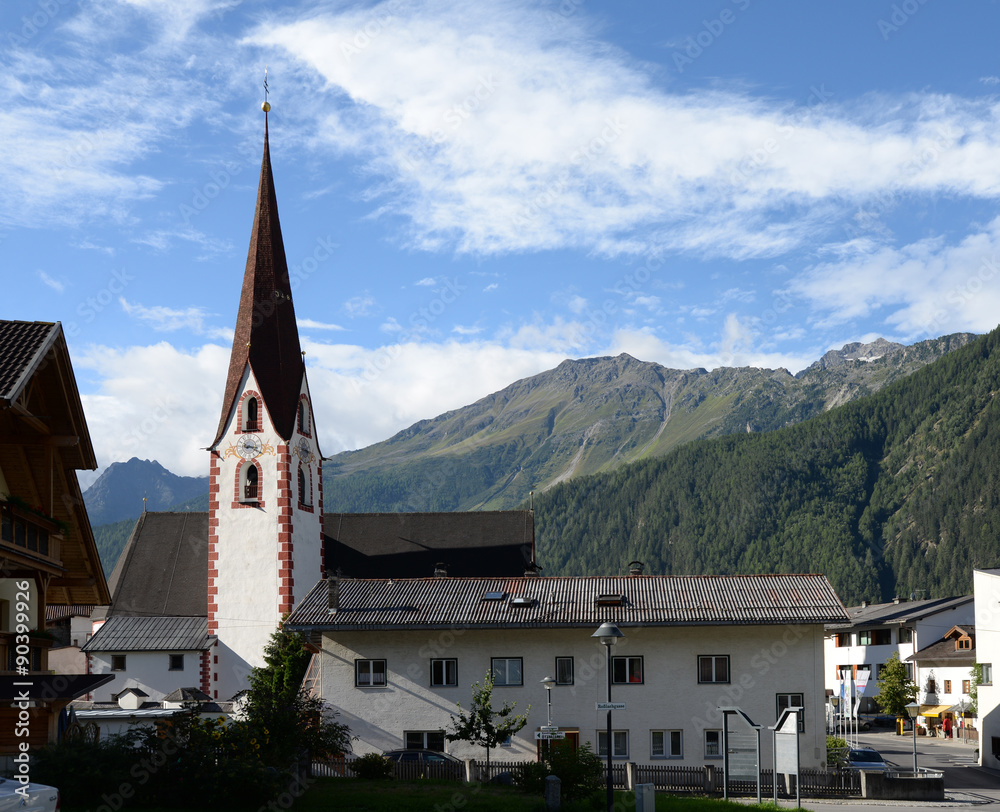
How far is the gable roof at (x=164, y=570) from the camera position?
6028 centimetres

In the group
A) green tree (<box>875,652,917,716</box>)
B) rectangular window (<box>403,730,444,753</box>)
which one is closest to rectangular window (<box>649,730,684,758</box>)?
rectangular window (<box>403,730,444,753</box>)

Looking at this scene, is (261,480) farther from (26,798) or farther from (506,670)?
(26,798)

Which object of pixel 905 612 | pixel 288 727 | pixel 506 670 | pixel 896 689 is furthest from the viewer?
pixel 905 612

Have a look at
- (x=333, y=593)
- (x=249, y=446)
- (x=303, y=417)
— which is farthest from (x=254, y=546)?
(x=333, y=593)

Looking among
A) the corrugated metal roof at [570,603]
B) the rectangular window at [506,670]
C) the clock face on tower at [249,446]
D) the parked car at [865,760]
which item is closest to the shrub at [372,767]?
the corrugated metal roof at [570,603]

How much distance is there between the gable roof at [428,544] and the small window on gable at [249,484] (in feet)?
26.8

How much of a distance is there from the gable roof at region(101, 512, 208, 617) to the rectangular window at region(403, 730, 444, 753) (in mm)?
23206

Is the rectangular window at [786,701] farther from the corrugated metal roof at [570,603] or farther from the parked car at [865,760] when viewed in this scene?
the parked car at [865,760]

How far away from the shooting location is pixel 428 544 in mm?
63031

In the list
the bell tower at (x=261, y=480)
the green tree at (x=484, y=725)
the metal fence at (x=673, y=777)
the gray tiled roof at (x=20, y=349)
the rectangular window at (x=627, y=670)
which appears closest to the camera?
the gray tiled roof at (x=20, y=349)

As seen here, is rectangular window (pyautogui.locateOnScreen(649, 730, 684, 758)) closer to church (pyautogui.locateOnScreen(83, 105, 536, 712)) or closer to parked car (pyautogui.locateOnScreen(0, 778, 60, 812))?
church (pyautogui.locateOnScreen(83, 105, 536, 712))

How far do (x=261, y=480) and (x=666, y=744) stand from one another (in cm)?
2555

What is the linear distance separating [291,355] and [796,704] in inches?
1220

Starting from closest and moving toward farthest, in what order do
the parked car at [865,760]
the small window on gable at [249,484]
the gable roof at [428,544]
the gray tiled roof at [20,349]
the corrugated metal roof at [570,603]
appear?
the gray tiled roof at [20,349]
the corrugated metal roof at [570,603]
the parked car at [865,760]
the small window on gable at [249,484]
the gable roof at [428,544]
